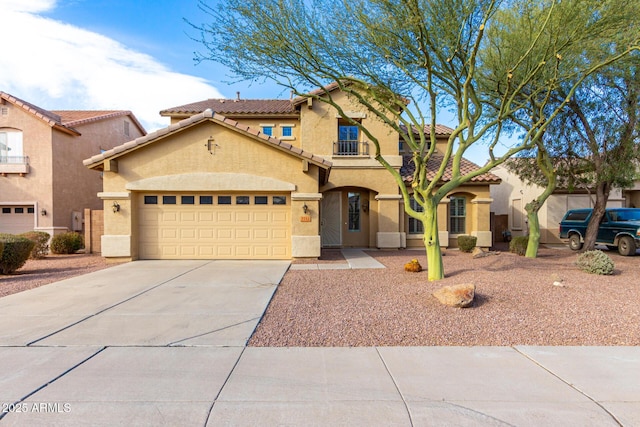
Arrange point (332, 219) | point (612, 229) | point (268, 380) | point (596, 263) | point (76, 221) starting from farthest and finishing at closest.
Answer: point (76, 221), point (332, 219), point (612, 229), point (596, 263), point (268, 380)

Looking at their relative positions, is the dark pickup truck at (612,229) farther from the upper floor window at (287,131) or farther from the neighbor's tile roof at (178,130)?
the upper floor window at (287,131)

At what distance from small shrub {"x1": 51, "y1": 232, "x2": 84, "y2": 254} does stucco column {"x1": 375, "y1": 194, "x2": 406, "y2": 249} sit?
533 inches

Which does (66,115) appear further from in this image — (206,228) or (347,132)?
(347,132)

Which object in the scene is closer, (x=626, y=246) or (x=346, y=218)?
(x=626, y=246)

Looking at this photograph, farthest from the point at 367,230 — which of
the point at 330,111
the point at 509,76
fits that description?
the point at 509,76

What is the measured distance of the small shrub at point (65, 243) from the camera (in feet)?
49.8

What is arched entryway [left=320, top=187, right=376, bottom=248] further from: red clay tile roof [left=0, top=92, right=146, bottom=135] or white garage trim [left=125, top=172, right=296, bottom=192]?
red clay tile roof [left=0, top=92, right=146, bottom=135]

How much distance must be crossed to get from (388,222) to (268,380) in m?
13.2

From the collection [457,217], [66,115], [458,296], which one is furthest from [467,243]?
[66,115]

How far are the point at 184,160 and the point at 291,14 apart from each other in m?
6.45

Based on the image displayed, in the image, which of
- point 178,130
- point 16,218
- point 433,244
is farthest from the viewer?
point 16,218

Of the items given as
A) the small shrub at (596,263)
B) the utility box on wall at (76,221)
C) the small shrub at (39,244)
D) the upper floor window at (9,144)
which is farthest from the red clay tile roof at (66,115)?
the small shrub at (596,263)

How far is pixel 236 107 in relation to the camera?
19188mm

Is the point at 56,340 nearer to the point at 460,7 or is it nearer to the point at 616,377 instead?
the point at 616,377
